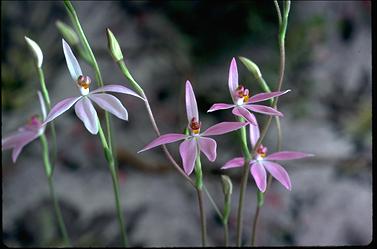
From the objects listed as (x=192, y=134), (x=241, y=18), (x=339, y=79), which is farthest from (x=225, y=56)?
(x=192, y=134)

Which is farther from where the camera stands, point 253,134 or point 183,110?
point 183,110

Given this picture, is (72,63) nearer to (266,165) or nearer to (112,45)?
(112,45)

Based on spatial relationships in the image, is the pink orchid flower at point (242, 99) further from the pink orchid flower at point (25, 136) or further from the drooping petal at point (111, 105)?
the pink orchid flower at point (25, 136)

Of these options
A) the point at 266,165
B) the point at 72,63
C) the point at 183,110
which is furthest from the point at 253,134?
the point at 183,110

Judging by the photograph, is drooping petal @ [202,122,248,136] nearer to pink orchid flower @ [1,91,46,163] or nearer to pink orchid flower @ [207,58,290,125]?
pink orchid flower @ [207,58,290,125]

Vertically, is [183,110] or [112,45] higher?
[112,45]

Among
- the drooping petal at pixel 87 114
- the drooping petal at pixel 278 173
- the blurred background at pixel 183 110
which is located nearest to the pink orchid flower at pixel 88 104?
the drooping petal at pixel 87 114

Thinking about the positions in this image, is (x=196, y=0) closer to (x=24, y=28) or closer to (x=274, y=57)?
(x=274, y=57)
